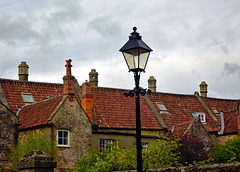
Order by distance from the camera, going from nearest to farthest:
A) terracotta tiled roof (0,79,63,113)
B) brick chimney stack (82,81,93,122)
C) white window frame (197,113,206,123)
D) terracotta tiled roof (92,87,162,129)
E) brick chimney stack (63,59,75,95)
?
1. brick chimney stack (63,59,75,95)
2. brick chimney stack (82,81,93,122)
3. terracotta tiled roof (0,79,63,113)
4. terracotta tiled roof (92,87,162,129)
5. white window frame (197,113,206,123)

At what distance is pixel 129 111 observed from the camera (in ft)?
138

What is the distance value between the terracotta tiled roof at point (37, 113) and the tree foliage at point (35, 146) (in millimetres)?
1125

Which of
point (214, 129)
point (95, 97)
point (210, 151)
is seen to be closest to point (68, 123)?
point (95, 97)

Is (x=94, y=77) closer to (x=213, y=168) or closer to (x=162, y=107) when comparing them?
(x=162, y=107)

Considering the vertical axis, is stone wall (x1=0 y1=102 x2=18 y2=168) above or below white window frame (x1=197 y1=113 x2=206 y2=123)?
below

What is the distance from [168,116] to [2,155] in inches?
724

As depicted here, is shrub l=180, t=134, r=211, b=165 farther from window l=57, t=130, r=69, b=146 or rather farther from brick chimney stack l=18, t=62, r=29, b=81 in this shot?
brick chimney stack l=18, t=62, r=29, b=81

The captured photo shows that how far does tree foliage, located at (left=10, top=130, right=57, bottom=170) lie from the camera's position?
29.7 m

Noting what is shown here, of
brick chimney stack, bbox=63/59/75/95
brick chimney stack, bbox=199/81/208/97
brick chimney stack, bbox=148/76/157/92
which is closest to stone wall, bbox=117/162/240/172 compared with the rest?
brick chimney stack, bbox=63/59/75/95

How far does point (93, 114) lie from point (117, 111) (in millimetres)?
3156

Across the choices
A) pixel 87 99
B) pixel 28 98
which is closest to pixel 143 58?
pixel 87 99

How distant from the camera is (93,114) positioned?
38.9 meters

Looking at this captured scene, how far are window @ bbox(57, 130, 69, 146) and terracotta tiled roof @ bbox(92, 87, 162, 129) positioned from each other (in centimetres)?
496

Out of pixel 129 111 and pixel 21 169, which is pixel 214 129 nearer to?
pixel 129 111
